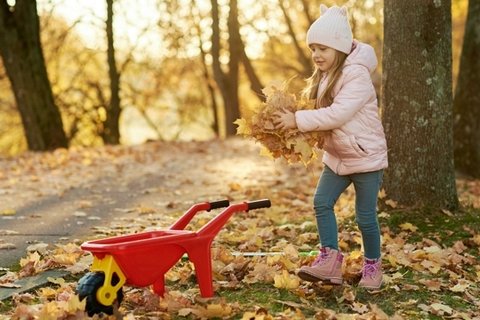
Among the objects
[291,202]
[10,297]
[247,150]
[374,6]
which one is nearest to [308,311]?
[10,297]

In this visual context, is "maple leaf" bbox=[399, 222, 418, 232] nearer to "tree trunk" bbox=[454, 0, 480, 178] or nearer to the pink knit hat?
the pink knit hat

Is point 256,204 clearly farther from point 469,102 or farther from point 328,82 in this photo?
point 469,102

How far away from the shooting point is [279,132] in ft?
14.1

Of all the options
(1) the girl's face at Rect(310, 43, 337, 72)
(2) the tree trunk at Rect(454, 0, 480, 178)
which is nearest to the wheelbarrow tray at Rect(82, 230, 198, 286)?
(1) the girl's face at Rect(310, 43, 337, 72)

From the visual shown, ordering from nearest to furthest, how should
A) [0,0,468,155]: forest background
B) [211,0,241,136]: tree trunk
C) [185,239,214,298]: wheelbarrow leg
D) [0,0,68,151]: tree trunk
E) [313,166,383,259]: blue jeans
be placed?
1. [185,239,214,298]: wheelbarrow leg
2. [313,166,383,259]: blue jeans
3. [0,0,68,151]: tree trunk
4. [211,0,241,136]: tree trunk
5. [0,0,468,155]: forest background

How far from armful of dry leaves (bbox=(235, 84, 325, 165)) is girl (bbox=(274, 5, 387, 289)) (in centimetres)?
5

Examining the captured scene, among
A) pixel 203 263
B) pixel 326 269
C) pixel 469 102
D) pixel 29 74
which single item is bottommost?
pixel 326 269

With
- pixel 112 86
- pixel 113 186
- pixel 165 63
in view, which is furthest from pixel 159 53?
pixel 113 186

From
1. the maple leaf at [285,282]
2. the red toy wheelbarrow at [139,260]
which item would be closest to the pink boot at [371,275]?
the maple leaf at [285,282]

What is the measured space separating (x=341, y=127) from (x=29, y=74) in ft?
36.5

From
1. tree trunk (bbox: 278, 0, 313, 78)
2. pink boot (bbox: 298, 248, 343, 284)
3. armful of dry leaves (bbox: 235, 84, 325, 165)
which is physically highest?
tree trunk (bbox: 278, 0, 313, 78)

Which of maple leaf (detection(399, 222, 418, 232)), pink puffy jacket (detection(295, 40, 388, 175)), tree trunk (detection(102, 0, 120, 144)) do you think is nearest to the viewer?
pink puffy jacket (detection(295, 40, 388, 175))

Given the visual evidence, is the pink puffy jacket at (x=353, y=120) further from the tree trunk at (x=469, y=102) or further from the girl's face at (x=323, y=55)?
the tree trunk at (x=469, y=102)

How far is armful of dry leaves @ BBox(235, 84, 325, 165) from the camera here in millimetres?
4273
